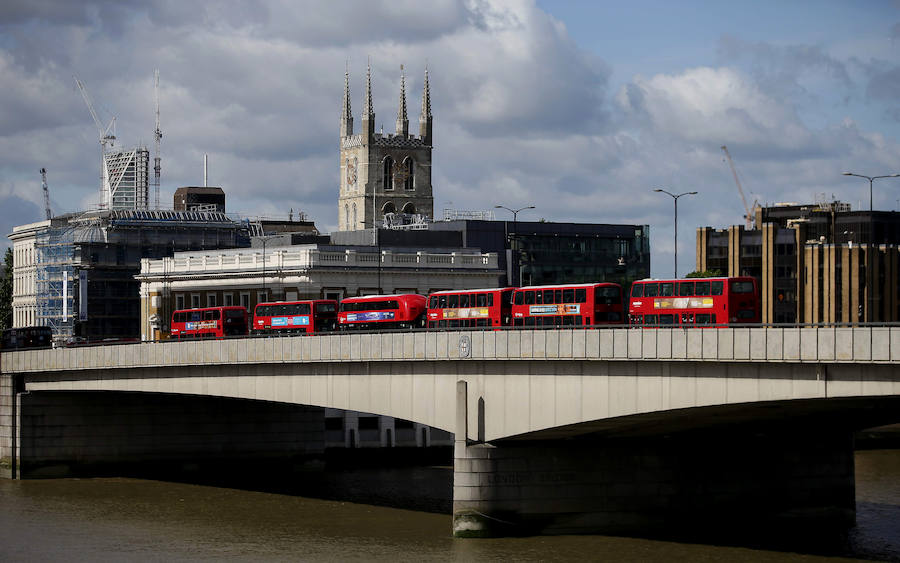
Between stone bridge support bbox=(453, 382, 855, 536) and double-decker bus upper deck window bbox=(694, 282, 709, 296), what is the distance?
22.3 feet

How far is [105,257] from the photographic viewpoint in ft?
528

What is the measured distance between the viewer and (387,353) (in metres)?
62.8

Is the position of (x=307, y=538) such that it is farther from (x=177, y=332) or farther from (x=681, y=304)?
(x=177, y=332)

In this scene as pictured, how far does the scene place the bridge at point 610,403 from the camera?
4800 cm

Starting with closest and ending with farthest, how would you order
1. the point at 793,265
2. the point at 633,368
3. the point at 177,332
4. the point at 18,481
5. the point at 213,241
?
1. the point at 633,368
2. the point at 18,481
3. the point at 177,332
4. the point at 793,265
5. the point at 213,241

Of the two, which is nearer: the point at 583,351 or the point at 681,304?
the point at 583,351

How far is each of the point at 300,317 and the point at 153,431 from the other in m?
11.5

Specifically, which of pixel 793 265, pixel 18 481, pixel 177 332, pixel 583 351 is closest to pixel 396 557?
pixel 583 351

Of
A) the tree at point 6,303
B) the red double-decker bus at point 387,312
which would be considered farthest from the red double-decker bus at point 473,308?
the tree at point 6,303

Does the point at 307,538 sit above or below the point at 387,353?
below

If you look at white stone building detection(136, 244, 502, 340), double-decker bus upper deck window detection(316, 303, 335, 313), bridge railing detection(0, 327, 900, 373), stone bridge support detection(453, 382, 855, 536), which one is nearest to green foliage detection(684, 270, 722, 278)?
white stone building detection(136, 244, 502, 340)

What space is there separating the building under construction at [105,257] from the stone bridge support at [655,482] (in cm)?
9858

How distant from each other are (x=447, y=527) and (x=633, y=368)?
1385cm

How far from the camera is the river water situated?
57.2 m
